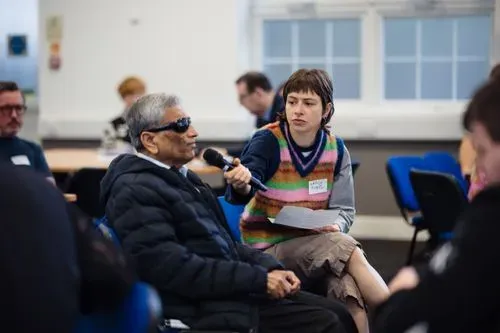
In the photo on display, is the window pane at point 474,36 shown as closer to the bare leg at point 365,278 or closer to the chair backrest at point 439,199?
the chair backrest at point 439,199

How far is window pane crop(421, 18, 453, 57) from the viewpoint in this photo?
7.69m

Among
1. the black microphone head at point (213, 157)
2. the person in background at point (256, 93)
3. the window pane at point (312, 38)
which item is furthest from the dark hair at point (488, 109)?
the window pane at point (312, 38)

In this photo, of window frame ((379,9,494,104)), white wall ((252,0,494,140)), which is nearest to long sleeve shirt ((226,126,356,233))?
white wall ((252,0,494,140))

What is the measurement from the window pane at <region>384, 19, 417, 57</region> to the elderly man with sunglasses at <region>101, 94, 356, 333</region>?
497cm

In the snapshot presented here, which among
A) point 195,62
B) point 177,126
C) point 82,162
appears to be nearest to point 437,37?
point 195,62

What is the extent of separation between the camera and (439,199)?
16.6 feet

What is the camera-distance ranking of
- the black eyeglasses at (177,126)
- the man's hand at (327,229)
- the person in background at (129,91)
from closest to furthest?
1. the black eyeglasses at (177,126)
2. the man's hand at (327,229)
3. the person in background at (129,91)

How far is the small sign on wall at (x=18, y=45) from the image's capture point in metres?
8.60

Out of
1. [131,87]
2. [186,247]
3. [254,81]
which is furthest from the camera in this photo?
[131,87]

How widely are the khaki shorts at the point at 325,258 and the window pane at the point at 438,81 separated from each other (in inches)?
181

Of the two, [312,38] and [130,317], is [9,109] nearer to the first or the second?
[130,317]

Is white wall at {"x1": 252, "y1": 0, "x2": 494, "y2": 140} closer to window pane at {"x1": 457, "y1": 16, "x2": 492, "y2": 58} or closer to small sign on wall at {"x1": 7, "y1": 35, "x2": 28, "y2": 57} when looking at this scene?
window pane at {"x1": 457, "y1": 16, "x2": 492, "y2": 58}

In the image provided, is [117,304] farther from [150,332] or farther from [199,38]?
[199,38]

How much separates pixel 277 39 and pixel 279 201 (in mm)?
4772
